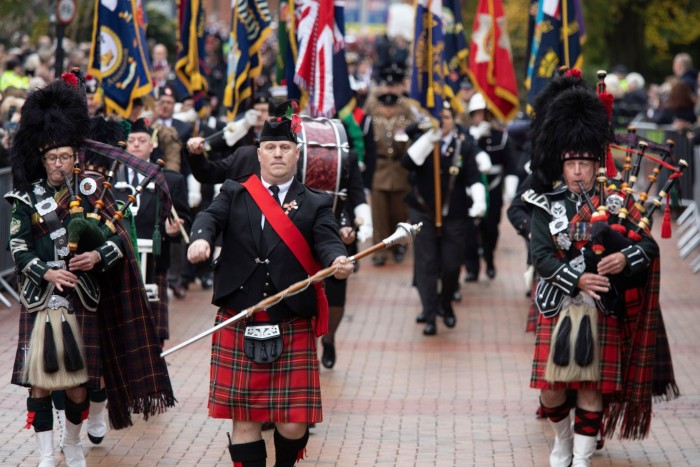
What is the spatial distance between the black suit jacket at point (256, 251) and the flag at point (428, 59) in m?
5.92

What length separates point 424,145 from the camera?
12.4 m

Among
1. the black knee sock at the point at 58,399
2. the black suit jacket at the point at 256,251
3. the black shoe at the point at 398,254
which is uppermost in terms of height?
the black suit jacket at the point at 256,251

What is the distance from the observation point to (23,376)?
7.05m

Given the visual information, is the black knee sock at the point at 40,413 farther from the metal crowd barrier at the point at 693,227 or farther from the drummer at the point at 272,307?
the metal crowd barrier at the point at 693,227

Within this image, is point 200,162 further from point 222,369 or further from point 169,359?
point 169,359

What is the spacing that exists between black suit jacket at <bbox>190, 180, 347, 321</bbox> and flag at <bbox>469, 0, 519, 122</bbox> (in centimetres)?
692

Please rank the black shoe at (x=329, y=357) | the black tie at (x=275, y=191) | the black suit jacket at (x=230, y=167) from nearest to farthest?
1. the black tie at (x=275, y=191)
2. the black suit jacket at (x=230, y=167)
3. the black shoe at (x=329, y=357)

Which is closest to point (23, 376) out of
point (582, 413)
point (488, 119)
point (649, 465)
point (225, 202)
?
point (225, 202)

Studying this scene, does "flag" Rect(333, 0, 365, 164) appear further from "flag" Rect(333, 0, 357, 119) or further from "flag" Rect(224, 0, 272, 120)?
"flag" Rect(224, 0, 272, 120)

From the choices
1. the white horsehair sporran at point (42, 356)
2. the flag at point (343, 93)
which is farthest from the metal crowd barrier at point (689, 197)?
the white horsehair sporran at point (42, 356)

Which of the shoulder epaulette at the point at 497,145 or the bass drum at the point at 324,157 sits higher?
the bass drum at the point at 324,157

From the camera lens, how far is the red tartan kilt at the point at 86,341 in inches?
281

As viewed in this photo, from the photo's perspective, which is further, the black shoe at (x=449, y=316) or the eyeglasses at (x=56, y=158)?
the black shoe at (x=449, y=316)

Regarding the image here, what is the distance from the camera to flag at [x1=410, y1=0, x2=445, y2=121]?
12391mm
